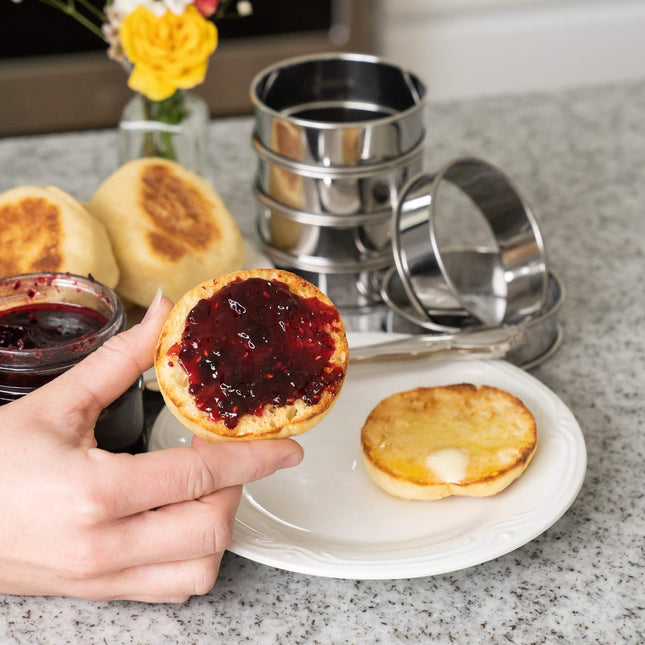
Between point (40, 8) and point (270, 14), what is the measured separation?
808 mm

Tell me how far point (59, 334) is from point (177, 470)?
0.32 meters

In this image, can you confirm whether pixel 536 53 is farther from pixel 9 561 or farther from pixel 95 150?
pixel 9 561

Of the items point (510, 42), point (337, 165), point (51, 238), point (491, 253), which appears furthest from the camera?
point (510, 42)

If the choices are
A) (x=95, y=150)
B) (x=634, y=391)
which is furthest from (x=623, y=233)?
(x=95, y=150)

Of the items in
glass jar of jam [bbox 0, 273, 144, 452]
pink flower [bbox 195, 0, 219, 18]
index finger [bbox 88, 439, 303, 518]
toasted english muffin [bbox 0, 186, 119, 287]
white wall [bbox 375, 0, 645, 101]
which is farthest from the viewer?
white wall [bbox 375, 0, 645, 101]

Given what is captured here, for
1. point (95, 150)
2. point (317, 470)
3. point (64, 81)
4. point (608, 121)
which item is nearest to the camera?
point (317, 470)

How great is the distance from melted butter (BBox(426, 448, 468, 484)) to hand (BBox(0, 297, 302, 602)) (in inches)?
8.2

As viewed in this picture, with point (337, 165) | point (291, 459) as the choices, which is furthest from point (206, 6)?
point (291, 459)

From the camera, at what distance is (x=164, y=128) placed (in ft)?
5.28

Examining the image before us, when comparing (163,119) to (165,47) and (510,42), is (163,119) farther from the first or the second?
(510,42)

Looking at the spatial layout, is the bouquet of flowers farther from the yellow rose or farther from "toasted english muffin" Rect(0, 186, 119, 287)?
"toasted english muffin" Rect(0, 186, 119, 287)

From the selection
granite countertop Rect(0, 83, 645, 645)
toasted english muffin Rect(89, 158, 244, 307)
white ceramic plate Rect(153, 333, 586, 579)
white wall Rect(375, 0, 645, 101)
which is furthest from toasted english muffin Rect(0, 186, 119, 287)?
white wall Rect(375, 0, 645, 101)

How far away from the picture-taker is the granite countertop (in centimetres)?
91

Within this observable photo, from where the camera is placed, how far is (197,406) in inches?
36.3
